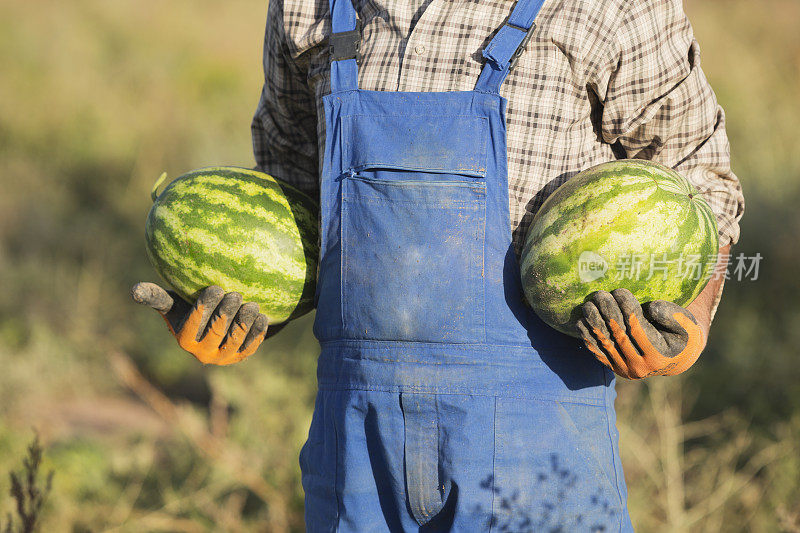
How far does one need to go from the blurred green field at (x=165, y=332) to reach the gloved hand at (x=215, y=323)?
205 centimetres

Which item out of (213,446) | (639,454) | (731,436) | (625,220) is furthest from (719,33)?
(625,220)

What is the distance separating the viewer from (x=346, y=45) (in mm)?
1881

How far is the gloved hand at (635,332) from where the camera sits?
65.6 inches

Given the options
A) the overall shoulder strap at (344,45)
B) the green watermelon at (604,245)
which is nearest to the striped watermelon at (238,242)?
the overall shoulder strap at (344,45)

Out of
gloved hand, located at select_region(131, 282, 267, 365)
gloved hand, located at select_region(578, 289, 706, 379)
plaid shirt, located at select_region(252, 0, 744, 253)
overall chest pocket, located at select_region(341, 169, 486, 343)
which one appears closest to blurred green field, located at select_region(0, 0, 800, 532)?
gloved hand, located at select_region(578, 289, 706, 379)

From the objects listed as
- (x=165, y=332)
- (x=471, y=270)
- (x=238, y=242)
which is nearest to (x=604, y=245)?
(x=471, y=270)

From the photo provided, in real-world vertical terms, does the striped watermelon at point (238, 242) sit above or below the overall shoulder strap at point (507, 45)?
below

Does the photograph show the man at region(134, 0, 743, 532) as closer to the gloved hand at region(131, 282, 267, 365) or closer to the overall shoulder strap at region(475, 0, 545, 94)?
the overall shoulder strap at region(475, 0, 545, 94)

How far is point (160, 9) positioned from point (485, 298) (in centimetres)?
1171

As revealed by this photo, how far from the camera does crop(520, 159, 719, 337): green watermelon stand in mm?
1709

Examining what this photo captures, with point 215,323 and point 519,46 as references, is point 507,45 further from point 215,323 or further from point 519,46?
point 215,323

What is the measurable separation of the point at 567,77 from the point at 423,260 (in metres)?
0.58

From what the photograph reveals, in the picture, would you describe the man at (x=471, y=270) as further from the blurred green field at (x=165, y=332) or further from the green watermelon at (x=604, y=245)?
the blurred green field at (x=165, y=332)

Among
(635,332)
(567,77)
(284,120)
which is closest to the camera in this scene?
(635,332)
